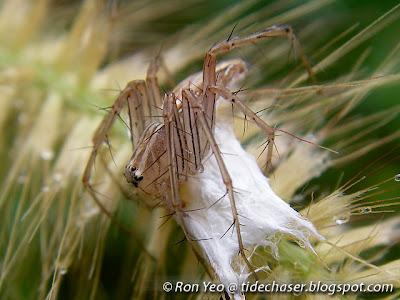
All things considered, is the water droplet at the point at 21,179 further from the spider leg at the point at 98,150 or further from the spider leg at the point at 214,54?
the spider leg at the point at 214,54

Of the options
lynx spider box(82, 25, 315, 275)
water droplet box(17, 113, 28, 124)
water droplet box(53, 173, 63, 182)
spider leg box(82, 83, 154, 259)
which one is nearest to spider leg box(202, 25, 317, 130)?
lynx spider box(82, 25, 315, 275)

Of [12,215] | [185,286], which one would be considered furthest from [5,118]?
[185,286]

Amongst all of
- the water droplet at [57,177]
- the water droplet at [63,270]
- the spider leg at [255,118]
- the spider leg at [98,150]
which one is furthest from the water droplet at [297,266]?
the water droplet at [57,177]

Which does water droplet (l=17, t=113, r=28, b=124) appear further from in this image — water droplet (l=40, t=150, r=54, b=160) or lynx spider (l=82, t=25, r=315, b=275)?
lynx spider (l=82, t=25, r=315, b=275)

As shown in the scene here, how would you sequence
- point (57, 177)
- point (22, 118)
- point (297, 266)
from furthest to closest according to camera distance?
1. point (22, 118)
2. point (57, 177)
3. point (297, 266)

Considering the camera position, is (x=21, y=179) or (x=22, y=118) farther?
(x=22, y=118)

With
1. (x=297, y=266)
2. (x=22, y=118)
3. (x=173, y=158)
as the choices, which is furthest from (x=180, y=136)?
(x=22, y=118)

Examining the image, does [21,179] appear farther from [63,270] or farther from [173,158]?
[173,158]

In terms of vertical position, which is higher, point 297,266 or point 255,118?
point 255,118
